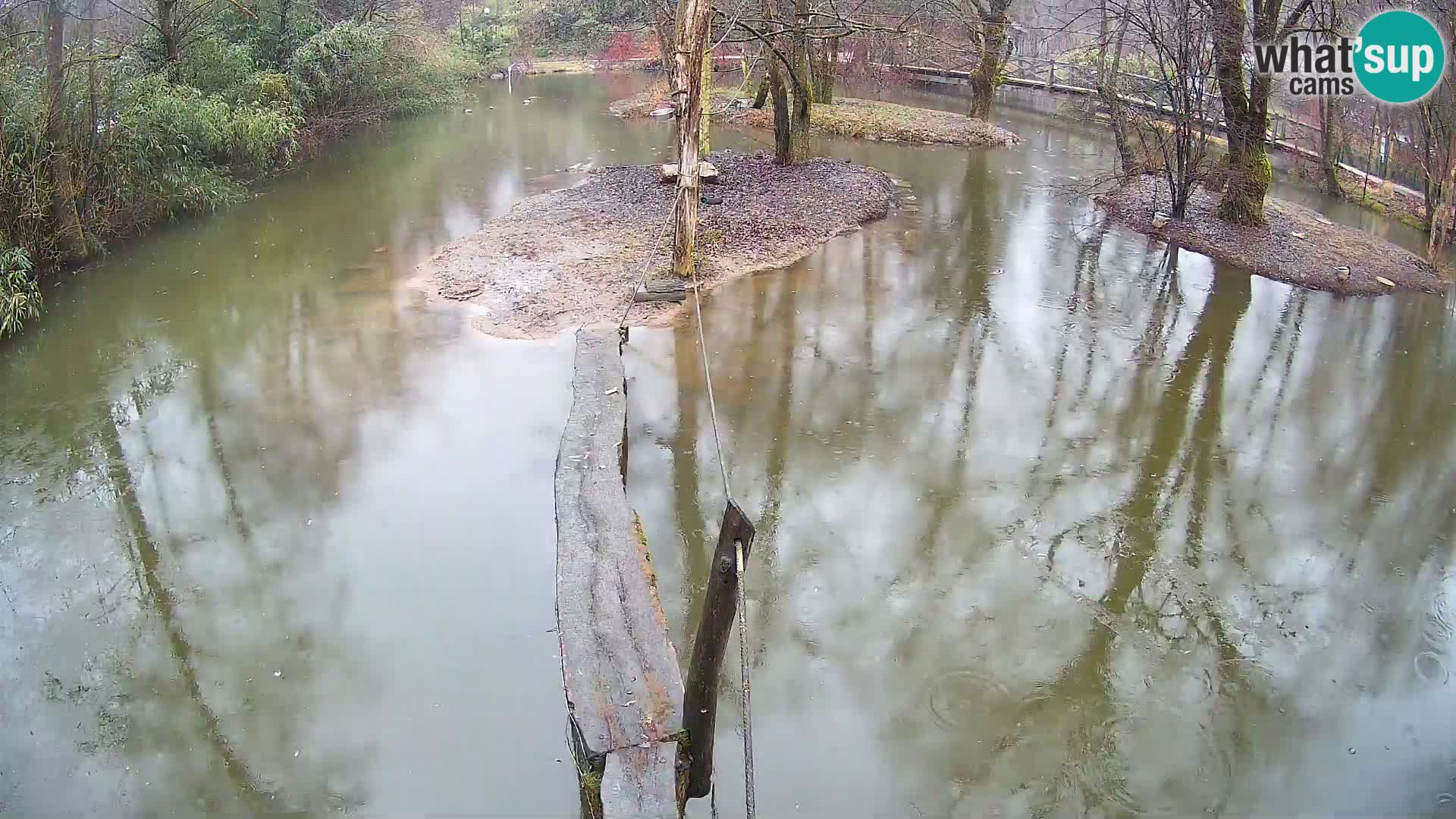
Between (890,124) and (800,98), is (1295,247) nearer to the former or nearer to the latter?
(800,98)

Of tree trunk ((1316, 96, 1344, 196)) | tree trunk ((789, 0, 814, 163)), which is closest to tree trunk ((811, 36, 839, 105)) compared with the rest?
tree trunk ((789, 0, 814, 163))

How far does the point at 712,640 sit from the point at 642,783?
513 mm

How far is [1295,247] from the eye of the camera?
10930mm

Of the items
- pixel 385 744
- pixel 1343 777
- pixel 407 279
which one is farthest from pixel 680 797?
pixel 407 279

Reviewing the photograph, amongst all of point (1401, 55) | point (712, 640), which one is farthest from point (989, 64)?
point (712, 640)

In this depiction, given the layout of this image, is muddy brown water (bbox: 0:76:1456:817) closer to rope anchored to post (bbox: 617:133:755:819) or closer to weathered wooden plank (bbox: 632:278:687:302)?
weathered wooden plank (bbox: 632:278:687:302)

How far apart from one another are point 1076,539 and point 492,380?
Result: 173 inches

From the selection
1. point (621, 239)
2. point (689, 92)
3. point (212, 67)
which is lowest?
point (621, 239)

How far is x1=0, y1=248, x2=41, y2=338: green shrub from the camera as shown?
830 cm

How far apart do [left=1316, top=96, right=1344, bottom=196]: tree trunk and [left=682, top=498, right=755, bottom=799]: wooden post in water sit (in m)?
14.3

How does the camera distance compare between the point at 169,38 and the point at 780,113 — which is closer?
the point at 169,38

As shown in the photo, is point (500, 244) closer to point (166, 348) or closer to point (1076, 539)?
point (166, 348)

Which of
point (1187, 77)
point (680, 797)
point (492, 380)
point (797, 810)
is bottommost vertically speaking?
point (797, 810)

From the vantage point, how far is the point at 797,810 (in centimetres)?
395
